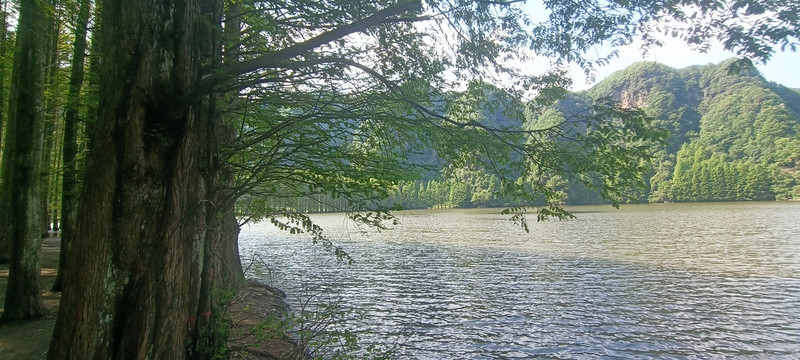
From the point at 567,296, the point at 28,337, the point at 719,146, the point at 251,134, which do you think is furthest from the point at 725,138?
the point at 28,337

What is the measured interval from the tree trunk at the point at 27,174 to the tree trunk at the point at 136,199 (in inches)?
216

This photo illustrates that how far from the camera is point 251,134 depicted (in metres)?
6.41

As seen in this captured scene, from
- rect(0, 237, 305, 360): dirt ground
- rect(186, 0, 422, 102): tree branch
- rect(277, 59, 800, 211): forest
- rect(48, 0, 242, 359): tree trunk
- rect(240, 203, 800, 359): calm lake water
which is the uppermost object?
Result: rect(277, 59, 800, 211): forest

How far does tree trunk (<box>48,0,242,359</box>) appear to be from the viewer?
358cm

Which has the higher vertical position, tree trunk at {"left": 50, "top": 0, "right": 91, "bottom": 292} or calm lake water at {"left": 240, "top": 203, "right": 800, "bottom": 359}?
tree trunk at {"left": 50, "top": 0, "right": 91, "bottom": 292}

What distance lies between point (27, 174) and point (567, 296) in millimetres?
14934

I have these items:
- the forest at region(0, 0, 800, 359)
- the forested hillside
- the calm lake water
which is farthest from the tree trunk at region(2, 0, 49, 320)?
the forested hillside

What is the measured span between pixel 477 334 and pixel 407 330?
176 centimetres

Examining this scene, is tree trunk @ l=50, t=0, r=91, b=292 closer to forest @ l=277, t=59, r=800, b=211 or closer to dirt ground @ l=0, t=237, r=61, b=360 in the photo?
dirt ground @ l=0, t=237, r=61, b=360

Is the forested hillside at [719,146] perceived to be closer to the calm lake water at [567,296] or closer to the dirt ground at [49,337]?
the calm lake water at [567,296]

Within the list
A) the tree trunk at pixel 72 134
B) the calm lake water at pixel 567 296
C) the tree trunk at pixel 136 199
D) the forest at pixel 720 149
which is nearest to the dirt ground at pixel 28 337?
the tree trunk at pixel 72 134

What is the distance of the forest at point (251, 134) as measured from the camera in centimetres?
369

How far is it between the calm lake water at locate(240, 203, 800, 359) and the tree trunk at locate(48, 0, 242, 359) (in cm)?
291

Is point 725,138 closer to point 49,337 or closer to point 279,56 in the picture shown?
point 279,56
